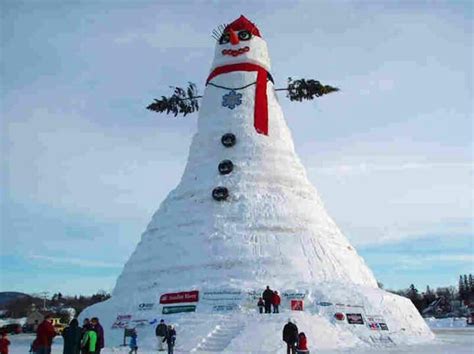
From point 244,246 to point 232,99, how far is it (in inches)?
349

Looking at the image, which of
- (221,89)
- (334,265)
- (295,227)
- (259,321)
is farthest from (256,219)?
(221,89)

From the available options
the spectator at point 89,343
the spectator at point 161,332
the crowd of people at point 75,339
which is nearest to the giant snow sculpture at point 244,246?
the spectator at point 161,332

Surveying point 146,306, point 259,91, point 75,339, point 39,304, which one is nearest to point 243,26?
point 259,91

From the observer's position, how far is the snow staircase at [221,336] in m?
19.1

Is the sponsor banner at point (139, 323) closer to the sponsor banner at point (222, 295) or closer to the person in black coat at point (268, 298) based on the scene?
the sponsor banner at point (222, 295)

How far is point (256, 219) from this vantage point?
25.2m

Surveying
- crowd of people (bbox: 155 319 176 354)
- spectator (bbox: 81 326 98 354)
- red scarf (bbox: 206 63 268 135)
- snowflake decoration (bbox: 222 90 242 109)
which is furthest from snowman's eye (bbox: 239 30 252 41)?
spectator (bbox: 81 326 98 354)

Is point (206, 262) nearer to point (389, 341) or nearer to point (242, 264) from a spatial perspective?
point (242, 264)

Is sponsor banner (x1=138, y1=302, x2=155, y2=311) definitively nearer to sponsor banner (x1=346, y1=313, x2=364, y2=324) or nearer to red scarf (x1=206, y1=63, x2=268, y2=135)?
sponsor banner (x1=346, y1=313, x2=364, y2=324)

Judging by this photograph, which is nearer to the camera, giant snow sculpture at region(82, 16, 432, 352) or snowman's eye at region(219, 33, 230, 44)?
giant snow sculpture at region(82, 16, 432, 352)

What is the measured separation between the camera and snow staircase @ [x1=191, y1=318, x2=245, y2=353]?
1912 centimetres

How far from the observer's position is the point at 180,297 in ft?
73.7

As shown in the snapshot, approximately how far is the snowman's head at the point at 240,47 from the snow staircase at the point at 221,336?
14.8m

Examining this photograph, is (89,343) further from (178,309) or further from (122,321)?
(122,321)
